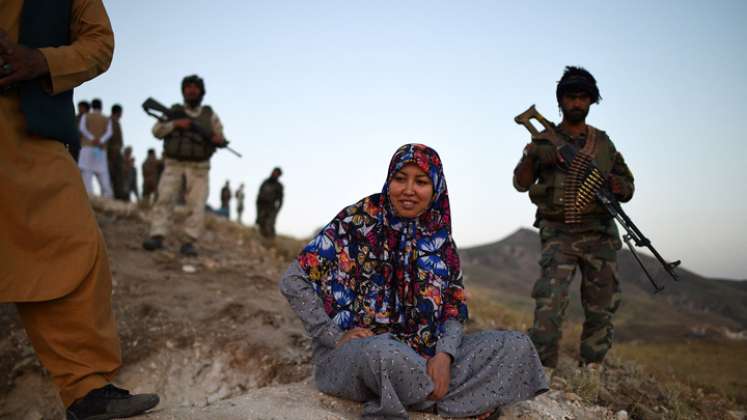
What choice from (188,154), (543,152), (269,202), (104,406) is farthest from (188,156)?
(269,202)

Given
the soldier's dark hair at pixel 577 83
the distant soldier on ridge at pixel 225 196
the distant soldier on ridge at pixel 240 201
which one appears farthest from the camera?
the distant soldier on ridge at pixel 240 201

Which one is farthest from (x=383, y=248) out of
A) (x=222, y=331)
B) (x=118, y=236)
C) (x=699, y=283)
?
(x=699, y=283)

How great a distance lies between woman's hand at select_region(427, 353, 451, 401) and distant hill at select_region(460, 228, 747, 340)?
100 inches

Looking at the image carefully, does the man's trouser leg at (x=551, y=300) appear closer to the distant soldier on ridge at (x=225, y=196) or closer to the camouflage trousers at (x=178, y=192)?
the camouflage trousers at (x=178, y=192)

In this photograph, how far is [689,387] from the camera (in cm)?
448

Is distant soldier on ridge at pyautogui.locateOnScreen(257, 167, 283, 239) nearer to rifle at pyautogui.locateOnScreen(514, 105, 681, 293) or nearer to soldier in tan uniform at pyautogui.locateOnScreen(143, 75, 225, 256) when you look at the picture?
soldier in tan uniform at pyautogui.locateOnScreen(143, 75, 225, 256)

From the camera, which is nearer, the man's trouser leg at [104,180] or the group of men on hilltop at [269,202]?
the man's trouser leg at [104,180]

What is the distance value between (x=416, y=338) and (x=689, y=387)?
128 inches

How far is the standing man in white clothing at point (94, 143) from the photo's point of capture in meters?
8.76

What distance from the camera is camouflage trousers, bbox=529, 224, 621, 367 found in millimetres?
3785

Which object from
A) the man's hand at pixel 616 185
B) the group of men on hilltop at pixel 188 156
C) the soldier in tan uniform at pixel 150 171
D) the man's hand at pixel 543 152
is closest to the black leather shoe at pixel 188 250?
the group of men on hilltop at pixel 188 156

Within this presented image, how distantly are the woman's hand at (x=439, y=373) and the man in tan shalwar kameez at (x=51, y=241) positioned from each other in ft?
3.88

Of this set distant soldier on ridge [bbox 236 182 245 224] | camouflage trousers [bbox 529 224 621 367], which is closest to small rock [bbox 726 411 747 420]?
camouflage trousers [bbox 529 224 621 367]

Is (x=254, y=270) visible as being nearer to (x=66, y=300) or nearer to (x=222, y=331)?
(x=222, y=331)
